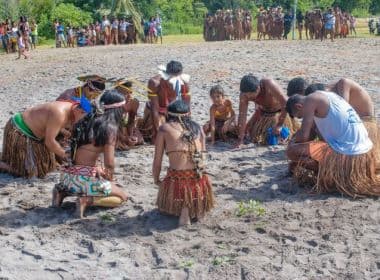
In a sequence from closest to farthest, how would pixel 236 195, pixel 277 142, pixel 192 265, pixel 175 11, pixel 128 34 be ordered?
1. pixel 192 265
2. pixel 236 195
3. pixel 277 142
4. pixel 128 34
5. pixel 175 11

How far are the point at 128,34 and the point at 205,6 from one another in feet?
80.5

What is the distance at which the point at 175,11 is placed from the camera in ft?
153

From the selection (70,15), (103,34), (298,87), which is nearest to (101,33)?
(103,34)

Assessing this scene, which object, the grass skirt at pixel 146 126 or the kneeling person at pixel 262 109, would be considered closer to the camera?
the kneeling person at pixel 262 109

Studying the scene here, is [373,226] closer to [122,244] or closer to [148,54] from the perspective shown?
[122,244]

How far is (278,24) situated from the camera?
25.3 metres

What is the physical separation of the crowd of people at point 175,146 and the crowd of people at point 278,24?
16945 mm

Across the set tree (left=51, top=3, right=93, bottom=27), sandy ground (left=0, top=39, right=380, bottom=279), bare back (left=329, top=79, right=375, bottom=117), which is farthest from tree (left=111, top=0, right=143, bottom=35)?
bare back (left=329, top=79, right=375, bottom=117)

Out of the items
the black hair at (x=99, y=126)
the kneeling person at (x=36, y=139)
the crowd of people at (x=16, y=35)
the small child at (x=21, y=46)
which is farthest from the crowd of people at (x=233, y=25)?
the black hair at (x=99, y=126)

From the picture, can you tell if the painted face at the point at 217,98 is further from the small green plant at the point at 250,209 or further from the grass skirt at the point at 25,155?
the small green plant at the point at 250,209

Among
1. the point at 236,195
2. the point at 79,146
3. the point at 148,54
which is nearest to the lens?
the point at 79,146

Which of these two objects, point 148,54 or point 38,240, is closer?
point 38,240

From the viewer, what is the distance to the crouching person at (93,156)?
5.44 metres

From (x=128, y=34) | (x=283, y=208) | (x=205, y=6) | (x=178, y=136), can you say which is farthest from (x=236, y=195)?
(x=205, y=6)
